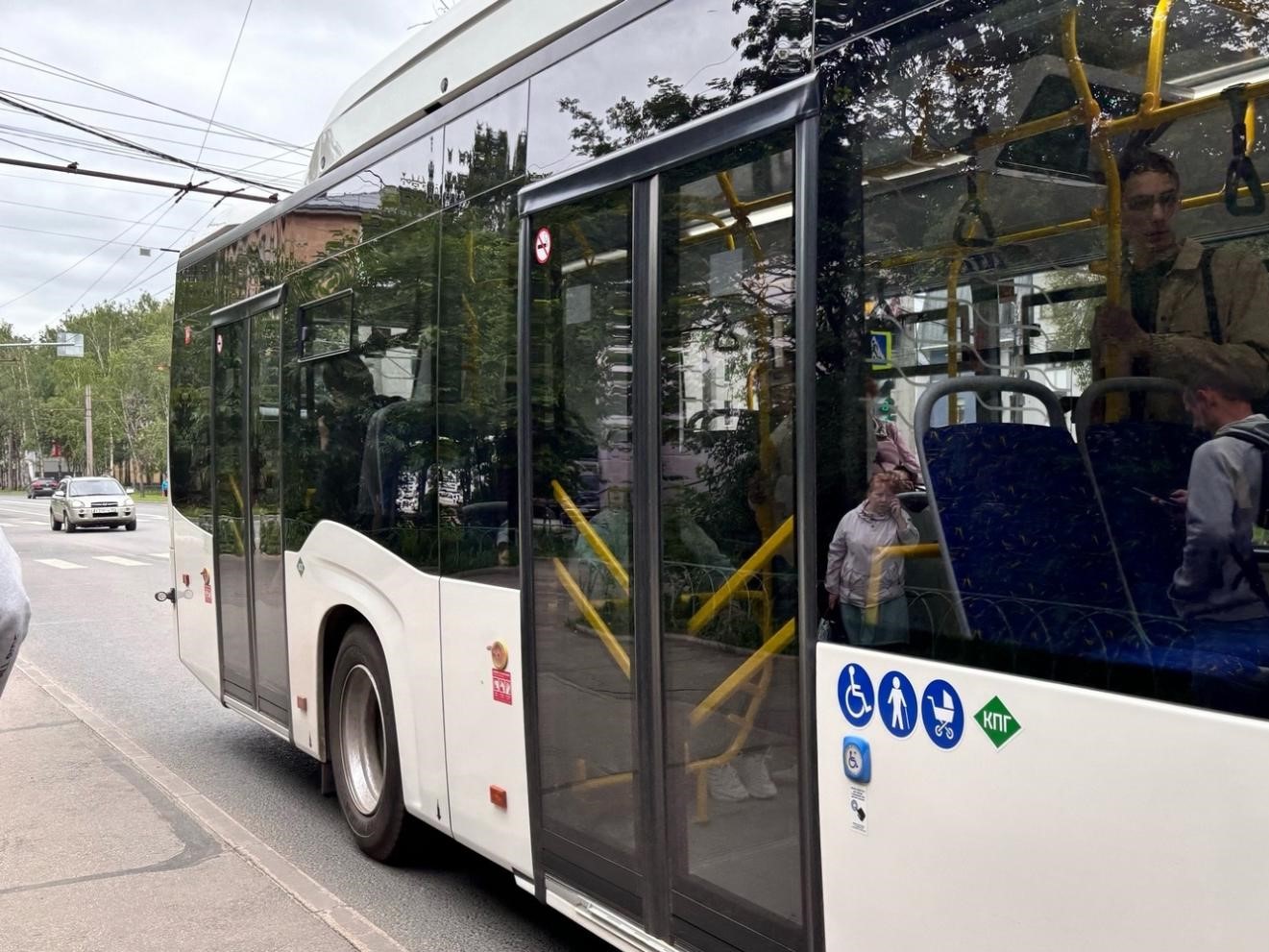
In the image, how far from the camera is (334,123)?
6.04 metres

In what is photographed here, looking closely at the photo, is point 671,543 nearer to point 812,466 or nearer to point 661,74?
point 812,466

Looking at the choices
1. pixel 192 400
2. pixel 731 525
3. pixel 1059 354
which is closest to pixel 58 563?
pixel 192 400

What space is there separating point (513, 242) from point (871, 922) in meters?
2.50

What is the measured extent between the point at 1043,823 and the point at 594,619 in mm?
1675

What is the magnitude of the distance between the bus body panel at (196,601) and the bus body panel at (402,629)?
1.86 m

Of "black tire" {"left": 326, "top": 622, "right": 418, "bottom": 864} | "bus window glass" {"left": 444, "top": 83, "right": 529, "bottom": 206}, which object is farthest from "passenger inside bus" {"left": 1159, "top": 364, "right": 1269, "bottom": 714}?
"black tire" {"left": 326, "top": 622, "right": 418, "bottom": 864}

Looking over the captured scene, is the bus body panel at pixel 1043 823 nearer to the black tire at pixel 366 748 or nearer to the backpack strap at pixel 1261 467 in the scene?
the backpack strap at pixel 1261 467

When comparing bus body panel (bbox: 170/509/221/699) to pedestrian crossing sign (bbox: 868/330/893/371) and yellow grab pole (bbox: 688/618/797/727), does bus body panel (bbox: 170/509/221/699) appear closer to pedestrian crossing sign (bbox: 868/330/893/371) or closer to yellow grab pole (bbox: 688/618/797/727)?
yellow grab pole (bbox: 688/618/797/727)

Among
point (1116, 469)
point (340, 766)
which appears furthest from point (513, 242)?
point (340, 766)

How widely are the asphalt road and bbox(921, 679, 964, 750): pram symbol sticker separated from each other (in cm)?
244

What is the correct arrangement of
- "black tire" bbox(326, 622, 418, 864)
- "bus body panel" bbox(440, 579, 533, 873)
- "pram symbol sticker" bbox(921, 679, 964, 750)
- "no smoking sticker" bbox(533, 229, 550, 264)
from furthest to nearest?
1. "black tire" bbox(326, 622, 418, 864)
2. "bus body panel" bbox(440, 579, 533, 873)
3. "no smoking sticker" bbox(533, 229, 550, 264)
4. "pram symbol sticker" bbox(921, 679, 964, 750)

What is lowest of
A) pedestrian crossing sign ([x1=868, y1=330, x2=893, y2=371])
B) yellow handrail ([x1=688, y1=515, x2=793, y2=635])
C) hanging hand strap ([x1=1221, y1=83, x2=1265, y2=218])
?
yellow handrail ([x1=688, y1=515, x2=793, y2=635])

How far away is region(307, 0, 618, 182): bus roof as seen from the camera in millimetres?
4109

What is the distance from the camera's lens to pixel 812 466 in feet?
9.05
